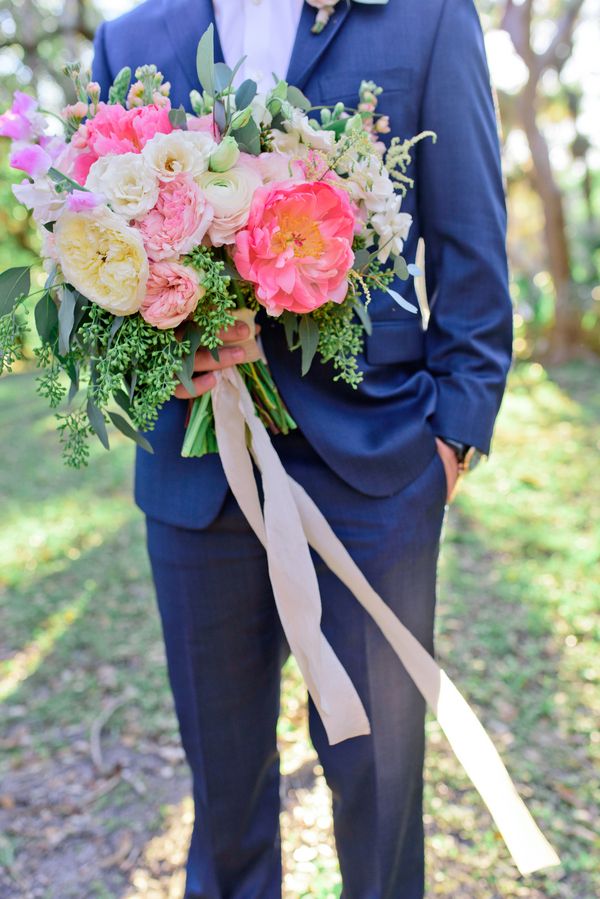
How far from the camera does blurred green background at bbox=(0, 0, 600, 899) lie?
2400 mm

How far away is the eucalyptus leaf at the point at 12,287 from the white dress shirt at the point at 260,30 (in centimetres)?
65

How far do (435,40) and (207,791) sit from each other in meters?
1.70

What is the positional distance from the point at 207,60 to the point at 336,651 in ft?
3.76

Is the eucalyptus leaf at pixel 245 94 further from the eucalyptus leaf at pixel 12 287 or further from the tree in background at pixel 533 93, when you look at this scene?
the tree in background at pixel 533 93

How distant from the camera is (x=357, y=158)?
51.9 inches

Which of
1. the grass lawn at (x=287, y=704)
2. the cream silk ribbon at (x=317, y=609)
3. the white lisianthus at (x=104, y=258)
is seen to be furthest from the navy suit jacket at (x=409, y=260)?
the grass lawn at (x=287, y=704)

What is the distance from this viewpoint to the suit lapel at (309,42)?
1.51 metres

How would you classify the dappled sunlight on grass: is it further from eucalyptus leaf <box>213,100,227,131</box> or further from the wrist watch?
eucalyptus leaf <box>213,100,227,131</box>

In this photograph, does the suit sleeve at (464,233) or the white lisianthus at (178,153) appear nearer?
the white lisianthus at (178,153)

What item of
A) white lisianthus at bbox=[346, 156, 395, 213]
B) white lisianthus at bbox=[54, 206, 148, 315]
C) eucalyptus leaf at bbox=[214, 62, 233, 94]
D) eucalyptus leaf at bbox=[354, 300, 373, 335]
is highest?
eucalyptus leaf at bbox=[214, 62, 233, 94]

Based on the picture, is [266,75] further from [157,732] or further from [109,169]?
[157,732]

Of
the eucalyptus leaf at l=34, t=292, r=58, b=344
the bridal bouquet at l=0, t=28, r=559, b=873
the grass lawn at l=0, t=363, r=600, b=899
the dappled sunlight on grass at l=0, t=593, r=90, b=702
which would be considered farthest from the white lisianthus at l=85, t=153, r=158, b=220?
the dappled sunlight on grass at l=0, t=593, r=90, b=702

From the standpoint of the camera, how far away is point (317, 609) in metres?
1.53

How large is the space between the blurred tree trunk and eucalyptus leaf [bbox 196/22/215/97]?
326 inches
